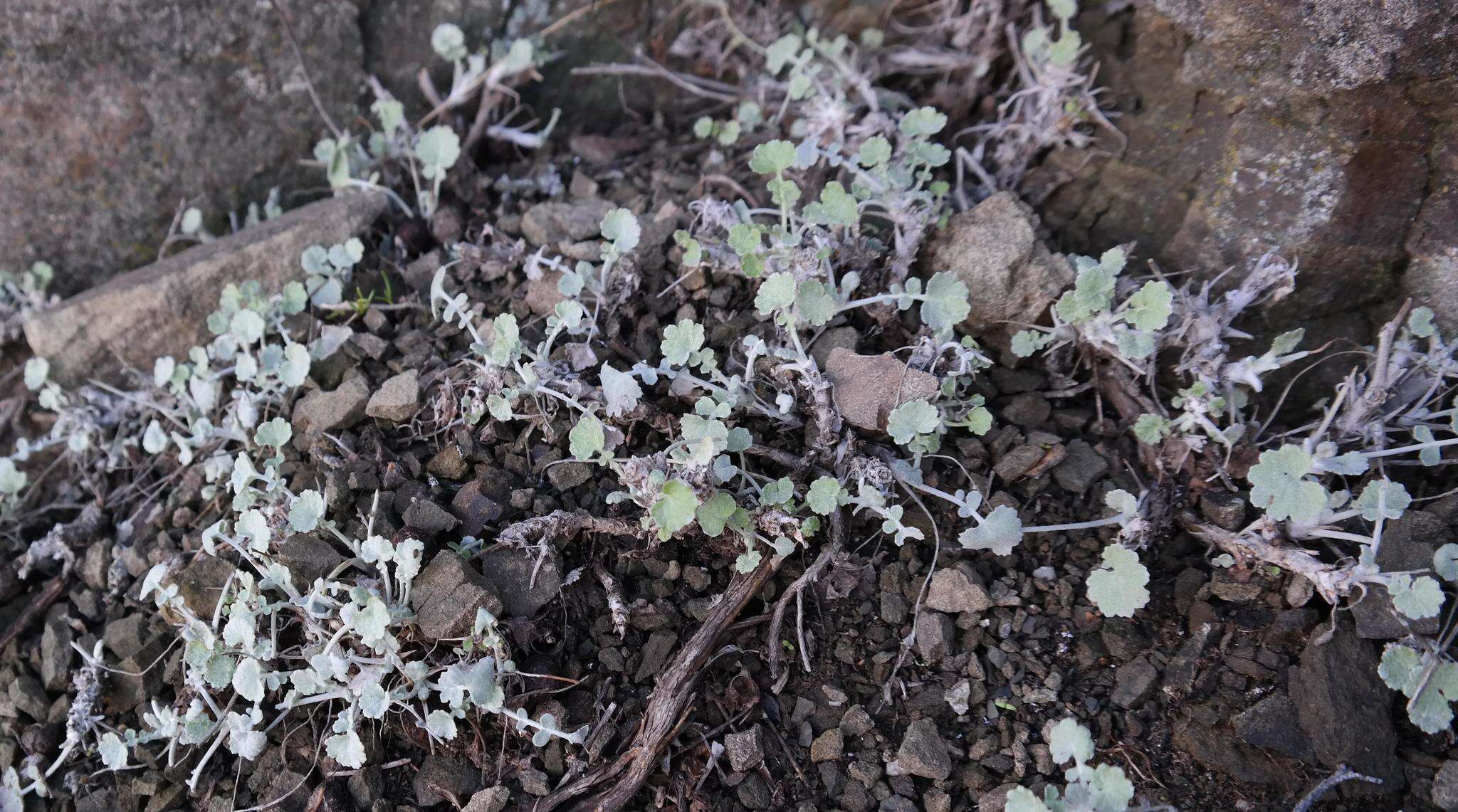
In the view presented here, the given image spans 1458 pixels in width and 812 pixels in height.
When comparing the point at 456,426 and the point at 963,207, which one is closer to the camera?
the point at 456,426

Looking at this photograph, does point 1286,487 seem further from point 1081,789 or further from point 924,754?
point 924,754

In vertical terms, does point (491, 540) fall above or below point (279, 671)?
above

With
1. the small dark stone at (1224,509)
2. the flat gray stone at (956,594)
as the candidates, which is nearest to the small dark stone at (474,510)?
the flat gray stone at (956,594)

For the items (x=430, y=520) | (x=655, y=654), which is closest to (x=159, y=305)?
(x=430, y=520)

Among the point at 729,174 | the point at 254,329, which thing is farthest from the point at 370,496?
the point at 729,174

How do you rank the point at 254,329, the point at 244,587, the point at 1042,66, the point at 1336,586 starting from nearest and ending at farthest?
the point at 1336,586 < the point at 244,587 < the point at 254,329 < the point at 1042,66

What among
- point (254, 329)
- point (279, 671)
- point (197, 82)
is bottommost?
point (279, 671)

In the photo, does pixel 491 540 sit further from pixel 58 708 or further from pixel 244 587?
pixel 58 708
